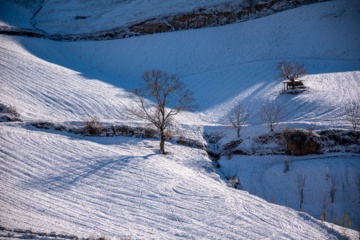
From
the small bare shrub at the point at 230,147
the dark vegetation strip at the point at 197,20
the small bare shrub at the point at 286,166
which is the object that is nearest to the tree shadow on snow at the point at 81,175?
the small bare shrub at the point at 230,147

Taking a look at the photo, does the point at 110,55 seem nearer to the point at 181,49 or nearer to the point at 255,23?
the point at 181,49

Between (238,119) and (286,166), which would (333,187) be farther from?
(238,119)

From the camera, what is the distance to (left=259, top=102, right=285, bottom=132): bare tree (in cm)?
2175

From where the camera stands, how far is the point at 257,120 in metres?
24.3

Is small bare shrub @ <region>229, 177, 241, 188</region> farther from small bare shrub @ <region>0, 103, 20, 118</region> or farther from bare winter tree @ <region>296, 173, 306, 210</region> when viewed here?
small bare shrub @ <region>0, 103, 20, 118</region>

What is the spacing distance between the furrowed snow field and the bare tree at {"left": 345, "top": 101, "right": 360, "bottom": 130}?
819 mm

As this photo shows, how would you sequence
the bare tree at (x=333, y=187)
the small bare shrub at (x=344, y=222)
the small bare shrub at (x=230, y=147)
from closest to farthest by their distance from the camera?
the small bare shrub at (x=344, y=222), the bare tree at (x=333, y=187), the small bare shrub at (x=230, y=147)

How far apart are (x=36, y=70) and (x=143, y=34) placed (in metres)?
21.1

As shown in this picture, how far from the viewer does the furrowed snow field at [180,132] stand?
9742mm

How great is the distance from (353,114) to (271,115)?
5.92 m

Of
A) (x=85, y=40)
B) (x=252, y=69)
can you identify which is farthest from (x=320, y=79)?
(x=85, y=40)

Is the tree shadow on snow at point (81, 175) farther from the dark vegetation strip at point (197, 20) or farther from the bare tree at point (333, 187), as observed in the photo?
the dark vegetation strip at point (197, 20)

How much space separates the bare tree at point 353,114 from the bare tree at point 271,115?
16.1ft

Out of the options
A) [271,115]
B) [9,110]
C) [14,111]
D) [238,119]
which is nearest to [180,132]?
[238,119]
